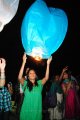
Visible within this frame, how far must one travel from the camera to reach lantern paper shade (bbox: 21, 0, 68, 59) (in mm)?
4738

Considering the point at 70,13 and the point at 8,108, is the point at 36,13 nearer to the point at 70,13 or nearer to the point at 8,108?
the point at 8,108

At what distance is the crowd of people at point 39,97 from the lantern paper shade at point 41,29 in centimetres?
66

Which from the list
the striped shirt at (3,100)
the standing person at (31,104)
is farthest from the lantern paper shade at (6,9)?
the striped shirt at (3,100)

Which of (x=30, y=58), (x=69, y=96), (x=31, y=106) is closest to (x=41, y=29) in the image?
(x=31, y=106)

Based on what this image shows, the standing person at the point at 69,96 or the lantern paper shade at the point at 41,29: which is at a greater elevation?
the lantern paper shade at the point at 41,29

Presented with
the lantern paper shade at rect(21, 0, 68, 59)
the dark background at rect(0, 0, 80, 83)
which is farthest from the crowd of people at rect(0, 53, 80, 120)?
the dark background at rect(0, 0, 80, 83)

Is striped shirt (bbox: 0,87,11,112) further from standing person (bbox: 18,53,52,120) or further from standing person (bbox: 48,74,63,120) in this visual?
standing person (bbox: 48,74,63,120)

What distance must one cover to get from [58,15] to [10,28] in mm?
10563

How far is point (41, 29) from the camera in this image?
4.73m

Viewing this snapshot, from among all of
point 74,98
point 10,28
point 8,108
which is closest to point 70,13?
point 10,28

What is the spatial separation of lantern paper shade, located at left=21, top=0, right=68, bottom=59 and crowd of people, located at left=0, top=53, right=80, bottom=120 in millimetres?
657

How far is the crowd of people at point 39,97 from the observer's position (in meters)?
5.41

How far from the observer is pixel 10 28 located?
50.2ft

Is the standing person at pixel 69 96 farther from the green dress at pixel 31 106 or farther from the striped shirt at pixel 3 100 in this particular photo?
the green dress at pixel 31 106
